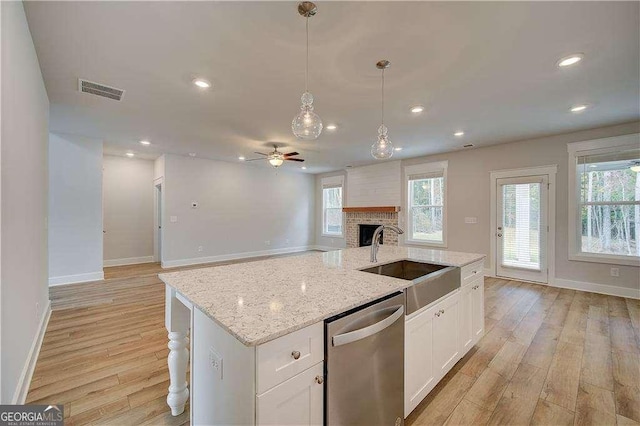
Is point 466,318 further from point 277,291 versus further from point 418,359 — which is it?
point 277,291

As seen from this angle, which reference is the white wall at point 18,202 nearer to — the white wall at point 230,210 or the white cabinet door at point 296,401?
the white cabinet door at point 296,401

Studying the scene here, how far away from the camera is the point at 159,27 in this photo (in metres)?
1.96

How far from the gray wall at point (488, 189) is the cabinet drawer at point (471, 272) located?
10.7 ft

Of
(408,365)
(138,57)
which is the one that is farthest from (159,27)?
(408,365)

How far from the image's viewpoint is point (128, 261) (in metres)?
6.59

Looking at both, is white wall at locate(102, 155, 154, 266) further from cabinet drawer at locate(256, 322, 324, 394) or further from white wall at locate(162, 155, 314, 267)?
cabinet drawer at locate(256, 322, 324, 394)

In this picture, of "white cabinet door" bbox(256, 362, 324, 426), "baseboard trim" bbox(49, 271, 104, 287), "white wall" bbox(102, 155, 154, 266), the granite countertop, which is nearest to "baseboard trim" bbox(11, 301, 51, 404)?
the granite countertop

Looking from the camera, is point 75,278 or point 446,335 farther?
point 75,278

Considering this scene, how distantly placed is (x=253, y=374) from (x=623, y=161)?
592 cm

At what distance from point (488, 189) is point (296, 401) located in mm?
5686

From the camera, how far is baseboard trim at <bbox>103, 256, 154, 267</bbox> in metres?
6.33

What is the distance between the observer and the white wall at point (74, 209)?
4570 mm

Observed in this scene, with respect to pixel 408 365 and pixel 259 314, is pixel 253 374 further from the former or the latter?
pixel 408 365

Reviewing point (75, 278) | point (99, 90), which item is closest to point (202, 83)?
point (99, 90)
